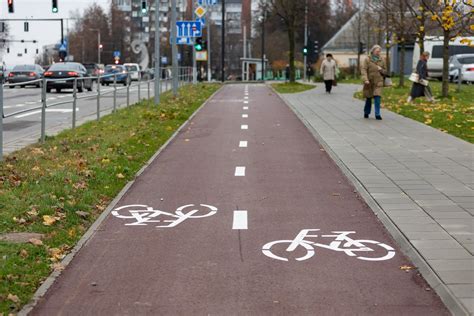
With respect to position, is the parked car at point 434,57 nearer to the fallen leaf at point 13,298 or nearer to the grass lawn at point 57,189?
the grass lawn at point 57,189

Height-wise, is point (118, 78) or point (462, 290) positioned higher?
point (118, 78)

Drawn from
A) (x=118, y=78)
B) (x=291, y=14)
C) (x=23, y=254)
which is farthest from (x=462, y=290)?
(x=291, y=14)

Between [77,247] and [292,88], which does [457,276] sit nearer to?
[77,247]

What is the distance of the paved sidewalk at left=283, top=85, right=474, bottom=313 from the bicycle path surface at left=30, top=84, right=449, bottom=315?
23cm

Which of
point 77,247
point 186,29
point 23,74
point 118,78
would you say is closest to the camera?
point 77,247

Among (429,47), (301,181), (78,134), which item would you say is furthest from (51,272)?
(429,47)

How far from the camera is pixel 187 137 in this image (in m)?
16.6

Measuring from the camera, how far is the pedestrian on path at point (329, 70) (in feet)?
107

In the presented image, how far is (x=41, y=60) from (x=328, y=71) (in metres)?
110

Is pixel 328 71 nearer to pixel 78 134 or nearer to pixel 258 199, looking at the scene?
pixel 78 134

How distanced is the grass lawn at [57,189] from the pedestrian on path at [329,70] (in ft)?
53.3

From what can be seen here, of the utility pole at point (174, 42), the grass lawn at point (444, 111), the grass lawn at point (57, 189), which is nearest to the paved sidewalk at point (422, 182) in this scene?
the grass lawn at point (444, 111)

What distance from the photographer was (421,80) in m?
24.6

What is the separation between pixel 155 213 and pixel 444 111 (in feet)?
46.9
